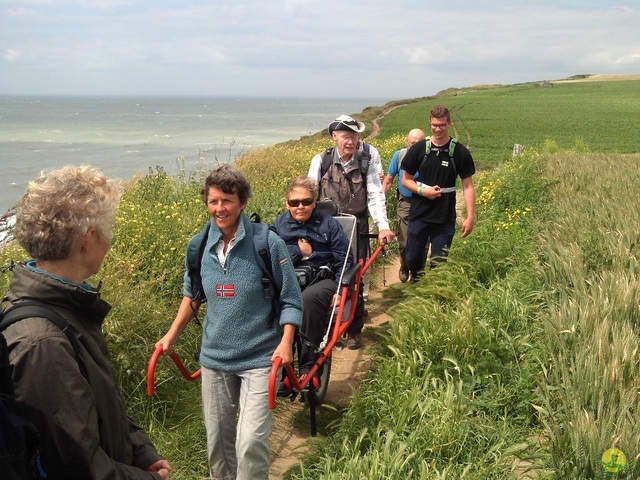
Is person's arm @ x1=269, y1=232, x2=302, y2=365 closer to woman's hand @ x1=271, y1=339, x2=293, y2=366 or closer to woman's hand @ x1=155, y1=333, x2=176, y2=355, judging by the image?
woman's hand @ x1=271, y1=339, x2=293, y2=366

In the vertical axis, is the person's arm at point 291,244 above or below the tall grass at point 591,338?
above

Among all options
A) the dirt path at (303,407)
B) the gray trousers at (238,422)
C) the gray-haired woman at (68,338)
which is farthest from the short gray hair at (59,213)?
the dirt path at (303,407)

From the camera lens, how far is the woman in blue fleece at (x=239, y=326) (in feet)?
10.6

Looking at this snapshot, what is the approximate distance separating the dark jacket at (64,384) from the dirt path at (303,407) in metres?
2.39

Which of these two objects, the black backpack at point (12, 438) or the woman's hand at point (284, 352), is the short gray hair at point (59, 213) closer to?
the black backpack at point (12, 438)

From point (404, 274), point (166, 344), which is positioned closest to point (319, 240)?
point (166, 344)

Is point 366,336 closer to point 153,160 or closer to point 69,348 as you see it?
point 69,348

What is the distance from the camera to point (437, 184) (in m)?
6.06

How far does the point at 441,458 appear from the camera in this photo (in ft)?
10.8

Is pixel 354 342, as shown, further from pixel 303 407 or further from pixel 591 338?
pixel 591 338

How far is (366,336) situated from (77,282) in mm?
4652

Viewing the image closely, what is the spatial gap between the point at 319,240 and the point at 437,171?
6.26 feet

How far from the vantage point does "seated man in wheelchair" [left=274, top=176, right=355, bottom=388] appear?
4.54 metres

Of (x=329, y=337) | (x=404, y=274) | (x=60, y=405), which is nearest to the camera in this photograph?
(x=60, y=405)
